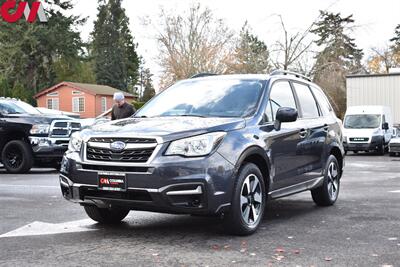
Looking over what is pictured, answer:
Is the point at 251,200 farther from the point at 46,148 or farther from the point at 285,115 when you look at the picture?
the point at 46,148

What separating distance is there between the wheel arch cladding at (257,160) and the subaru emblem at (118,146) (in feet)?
3.62

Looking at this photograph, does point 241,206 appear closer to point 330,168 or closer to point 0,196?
point 330,168

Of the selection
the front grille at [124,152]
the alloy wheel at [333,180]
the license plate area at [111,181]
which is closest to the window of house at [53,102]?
the alloy wheel at [333,180]

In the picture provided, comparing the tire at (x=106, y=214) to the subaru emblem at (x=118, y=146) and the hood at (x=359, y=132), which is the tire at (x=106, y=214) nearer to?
the subaru emblem at (x=118, y=146)

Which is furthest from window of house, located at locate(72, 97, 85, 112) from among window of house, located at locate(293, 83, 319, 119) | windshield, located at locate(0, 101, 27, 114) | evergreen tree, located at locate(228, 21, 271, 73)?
window of house, located at locate(293, 83, 319, 119)

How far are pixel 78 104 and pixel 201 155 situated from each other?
Result: 61.5 meters

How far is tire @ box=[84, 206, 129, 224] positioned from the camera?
641 cm

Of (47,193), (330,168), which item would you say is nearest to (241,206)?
(330,168)

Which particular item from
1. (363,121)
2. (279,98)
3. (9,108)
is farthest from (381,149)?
(279,98)

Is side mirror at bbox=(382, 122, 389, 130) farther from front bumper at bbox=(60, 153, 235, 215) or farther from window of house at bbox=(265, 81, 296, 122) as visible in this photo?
front bumper at bbox=(60, 153, 235, 215)

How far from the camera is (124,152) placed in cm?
550

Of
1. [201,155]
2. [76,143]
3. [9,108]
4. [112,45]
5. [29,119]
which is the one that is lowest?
[201,155]

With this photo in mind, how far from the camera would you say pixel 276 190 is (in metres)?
6.59

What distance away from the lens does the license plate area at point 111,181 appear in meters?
5.45
